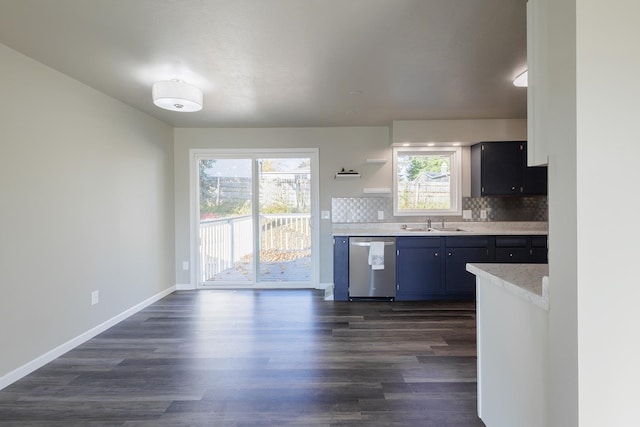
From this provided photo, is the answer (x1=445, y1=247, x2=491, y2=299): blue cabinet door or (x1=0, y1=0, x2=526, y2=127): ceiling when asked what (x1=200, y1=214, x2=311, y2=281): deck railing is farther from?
(x1=445, y1=247, x2=491, y2=299): blue cabinet door

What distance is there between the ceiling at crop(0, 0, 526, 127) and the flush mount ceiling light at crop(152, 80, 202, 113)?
0.36 ft

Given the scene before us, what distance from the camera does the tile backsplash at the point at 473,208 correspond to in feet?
14.2

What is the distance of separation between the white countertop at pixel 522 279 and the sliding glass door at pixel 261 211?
3.10 m

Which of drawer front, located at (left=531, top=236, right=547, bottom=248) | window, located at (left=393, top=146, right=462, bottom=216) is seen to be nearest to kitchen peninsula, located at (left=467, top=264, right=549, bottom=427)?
drawer front, located at (left=531, top=236, right=547, bottom=248)

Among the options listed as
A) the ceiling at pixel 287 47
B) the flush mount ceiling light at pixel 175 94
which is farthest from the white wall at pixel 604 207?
the flush mount ceiling light at pixel 175 94

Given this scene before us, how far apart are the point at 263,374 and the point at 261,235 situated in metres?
2.56

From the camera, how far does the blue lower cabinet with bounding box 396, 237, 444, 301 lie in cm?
388

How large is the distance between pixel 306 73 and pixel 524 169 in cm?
325

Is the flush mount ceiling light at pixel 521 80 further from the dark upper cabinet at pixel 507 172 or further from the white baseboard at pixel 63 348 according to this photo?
the white baseboard at pixel 63 348

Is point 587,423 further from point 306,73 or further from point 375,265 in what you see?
point 375,265

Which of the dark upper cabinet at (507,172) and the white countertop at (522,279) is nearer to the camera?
the white countertop at (522,279)

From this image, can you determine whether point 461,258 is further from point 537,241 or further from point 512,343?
point 512,343

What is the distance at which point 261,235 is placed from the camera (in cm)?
455

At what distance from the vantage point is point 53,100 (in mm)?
2498
